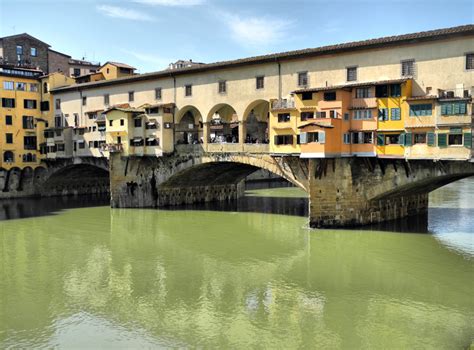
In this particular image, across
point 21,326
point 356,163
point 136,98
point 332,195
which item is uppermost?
point 136,98

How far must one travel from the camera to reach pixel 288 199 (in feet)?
175

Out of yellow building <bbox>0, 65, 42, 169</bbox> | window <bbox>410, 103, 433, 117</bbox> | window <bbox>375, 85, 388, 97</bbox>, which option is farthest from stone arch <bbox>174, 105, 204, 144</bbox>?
yellow building <bbox>0, 65, 42, 169</bbox>

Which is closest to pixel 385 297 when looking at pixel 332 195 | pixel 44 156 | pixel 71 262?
pixel 332 195

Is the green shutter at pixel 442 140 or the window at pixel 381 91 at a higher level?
the window at pixel 381 91

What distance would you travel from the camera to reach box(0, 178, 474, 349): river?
53.8ft

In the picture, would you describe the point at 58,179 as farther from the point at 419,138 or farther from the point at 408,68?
the point at 419,138

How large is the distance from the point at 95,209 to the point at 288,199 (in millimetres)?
20162

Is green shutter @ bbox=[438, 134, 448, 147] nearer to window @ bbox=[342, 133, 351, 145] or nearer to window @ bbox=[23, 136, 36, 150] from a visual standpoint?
window @ bbox=[342, 133, 351, 145]

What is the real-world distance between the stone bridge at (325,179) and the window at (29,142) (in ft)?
56.2

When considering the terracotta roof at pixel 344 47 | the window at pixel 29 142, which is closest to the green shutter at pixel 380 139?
the terracotta roof at pixel 344 47

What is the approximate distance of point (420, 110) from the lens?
29.2 metres

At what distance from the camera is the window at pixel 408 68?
99.1 feet

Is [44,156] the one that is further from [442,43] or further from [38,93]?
[442,43]

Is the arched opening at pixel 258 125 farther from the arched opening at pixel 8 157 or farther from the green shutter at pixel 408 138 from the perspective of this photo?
the arched opening at pixel 8 157
